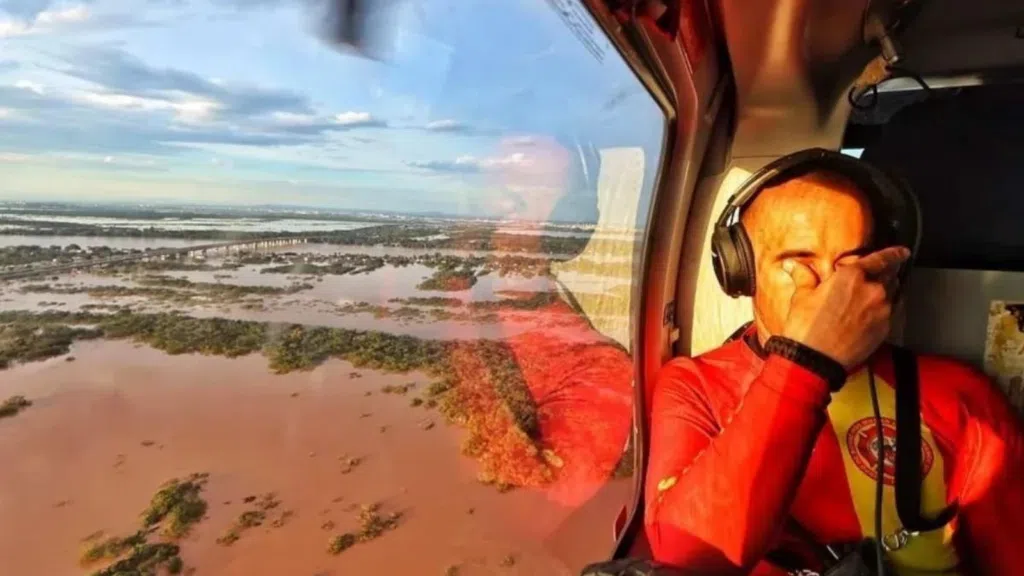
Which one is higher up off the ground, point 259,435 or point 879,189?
point 879,189

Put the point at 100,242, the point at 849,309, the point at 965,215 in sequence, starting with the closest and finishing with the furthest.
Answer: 1. the point at 100,242
2. the point at 849,309
3. the point at 965,215

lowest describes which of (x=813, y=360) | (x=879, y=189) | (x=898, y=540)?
(x=898, y=540)

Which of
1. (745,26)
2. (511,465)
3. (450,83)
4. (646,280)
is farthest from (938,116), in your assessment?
(511,465)

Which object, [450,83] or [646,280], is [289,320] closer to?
[450,83]

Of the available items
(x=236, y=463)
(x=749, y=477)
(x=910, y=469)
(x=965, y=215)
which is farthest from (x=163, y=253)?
(x=965, y=215)

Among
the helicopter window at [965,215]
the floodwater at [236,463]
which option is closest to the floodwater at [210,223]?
the floodwater at [236,463]

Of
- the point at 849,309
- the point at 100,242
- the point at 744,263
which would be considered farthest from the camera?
the point at 744,263

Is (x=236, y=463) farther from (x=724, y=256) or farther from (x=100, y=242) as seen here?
(x=724, y=256)

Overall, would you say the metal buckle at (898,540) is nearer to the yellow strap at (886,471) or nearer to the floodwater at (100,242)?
the yellow strap at (886,471)
